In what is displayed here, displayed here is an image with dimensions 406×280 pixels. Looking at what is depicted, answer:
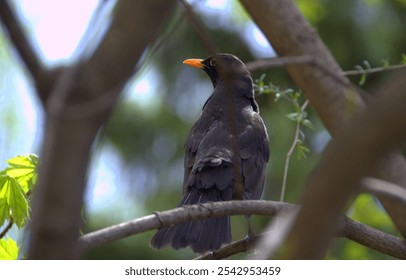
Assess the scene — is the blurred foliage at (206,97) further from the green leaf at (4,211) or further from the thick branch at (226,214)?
the green leaf at (4,211)

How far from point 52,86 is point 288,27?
2217 mm

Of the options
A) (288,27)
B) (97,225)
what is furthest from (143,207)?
(288,27)

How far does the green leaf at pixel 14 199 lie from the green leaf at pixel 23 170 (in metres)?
0.13

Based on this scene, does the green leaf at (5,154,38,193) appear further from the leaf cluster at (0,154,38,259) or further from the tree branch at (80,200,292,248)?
the tree branch at (80,200,292,248)

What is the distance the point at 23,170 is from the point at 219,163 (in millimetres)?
1609

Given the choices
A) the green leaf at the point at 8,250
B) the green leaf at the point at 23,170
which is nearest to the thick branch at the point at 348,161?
the green leaf at the point at 8,250

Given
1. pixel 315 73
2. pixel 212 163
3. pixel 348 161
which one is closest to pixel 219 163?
pixel 212 163

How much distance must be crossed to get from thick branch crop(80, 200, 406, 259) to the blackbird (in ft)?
0.54

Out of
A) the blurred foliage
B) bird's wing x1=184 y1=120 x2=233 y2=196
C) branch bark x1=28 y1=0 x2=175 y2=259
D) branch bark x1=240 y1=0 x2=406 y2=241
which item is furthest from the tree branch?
the blurred foliage

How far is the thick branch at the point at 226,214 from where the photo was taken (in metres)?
2.11

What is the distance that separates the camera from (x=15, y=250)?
9.63 ft

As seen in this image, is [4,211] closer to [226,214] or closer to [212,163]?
[226,214]

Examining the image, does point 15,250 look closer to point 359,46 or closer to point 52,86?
point 52,86

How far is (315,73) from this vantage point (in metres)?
3.45
